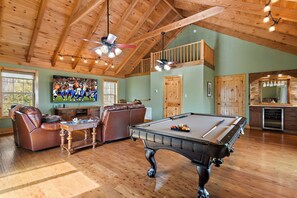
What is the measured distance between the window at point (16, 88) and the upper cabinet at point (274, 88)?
895 centimetres

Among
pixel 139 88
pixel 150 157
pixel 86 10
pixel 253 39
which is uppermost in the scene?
pixel 86 10

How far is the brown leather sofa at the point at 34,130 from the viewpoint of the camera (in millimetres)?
3408

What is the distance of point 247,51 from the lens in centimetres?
600

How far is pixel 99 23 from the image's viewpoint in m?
5.47

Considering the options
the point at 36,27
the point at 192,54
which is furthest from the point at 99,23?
the point at 192,54

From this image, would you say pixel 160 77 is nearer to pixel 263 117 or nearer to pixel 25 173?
pixel 263 117

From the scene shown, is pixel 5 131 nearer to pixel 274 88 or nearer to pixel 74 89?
pixel 74 89

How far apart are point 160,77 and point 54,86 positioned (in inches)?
184

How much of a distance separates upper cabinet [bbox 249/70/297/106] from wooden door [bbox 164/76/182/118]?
9.63 feet

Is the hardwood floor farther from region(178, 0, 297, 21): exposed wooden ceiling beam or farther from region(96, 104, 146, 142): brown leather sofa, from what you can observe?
region(178, 0, 297, 21): exposed wooden ceiling beam

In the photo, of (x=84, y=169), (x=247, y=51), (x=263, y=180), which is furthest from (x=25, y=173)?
(x=247, y=51)

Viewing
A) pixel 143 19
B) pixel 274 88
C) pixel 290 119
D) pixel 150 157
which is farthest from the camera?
pixel 143 19

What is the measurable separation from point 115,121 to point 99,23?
12.6 feet

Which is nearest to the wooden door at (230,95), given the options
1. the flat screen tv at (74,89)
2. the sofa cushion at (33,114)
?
the flat screen tv at (74,89)
